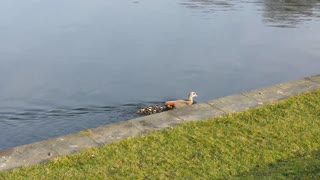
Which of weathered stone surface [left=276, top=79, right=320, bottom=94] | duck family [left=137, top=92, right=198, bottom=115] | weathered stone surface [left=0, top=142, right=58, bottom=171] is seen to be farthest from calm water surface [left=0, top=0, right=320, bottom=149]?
weathered stone surface [left=276, top=79, right=320, bottom=94]

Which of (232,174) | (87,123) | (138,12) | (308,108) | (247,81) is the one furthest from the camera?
(138,12)

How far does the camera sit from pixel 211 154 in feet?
26.0

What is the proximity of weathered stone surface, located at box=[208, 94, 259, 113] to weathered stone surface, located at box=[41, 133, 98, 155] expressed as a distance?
2.98 metres

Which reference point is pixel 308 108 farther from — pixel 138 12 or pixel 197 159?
pixel 138 12

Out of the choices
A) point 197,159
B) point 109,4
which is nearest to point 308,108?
point 197,159

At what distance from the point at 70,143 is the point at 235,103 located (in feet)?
12.2

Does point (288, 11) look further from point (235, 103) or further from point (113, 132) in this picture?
point (113, 132)

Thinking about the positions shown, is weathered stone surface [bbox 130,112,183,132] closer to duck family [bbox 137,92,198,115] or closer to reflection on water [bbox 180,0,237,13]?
duck family [bbox 137,92,198,115]

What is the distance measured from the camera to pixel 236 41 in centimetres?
2198

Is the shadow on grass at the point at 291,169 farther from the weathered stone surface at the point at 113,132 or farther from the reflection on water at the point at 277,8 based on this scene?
the reflection on water at the point at 277,8

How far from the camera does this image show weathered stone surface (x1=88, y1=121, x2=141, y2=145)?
863cm

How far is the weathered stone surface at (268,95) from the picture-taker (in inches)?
414

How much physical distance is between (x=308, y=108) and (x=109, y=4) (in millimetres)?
21680

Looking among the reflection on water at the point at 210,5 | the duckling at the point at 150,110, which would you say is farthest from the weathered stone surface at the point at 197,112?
the reflection on water at the point at 210,5
